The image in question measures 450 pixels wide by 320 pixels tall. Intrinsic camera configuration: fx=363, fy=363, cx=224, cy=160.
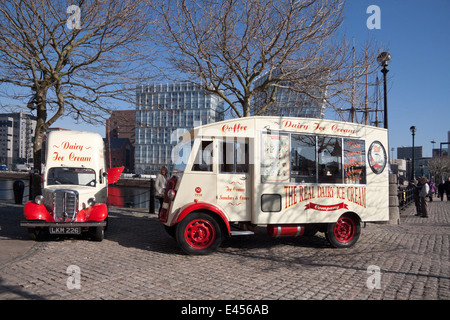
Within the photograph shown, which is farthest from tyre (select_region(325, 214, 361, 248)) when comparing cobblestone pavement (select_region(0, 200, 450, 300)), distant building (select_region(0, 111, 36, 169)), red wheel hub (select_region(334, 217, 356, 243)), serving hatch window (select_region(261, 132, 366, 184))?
distant building (select_region(0, 111, 36, 169))

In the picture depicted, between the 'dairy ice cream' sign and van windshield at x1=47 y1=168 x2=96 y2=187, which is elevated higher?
the 'dairy ice cream' sign

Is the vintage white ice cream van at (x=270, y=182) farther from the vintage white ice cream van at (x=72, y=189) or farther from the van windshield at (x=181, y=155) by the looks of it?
the vintage white ice cream van at (x=72, y=189)

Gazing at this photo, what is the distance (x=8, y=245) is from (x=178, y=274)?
15.0 ft

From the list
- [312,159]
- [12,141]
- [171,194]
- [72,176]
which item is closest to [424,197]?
[312,159]

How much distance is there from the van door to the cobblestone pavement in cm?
98

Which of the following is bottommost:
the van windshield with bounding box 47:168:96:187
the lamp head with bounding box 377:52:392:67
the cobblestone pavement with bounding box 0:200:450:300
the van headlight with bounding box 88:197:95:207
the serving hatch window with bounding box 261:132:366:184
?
the cobblestone pavement with bounding box 0:200:450:300

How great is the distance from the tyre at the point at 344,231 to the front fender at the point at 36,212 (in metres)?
6.61

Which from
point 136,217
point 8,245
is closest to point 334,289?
point 8,245

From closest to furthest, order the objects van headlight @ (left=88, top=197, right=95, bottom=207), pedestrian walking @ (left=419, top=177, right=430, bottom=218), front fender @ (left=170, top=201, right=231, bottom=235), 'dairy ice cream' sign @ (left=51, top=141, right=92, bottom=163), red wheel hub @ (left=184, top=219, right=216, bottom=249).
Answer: front fender @ (left=170, top=201, right=231, bottom=235) → red wheel hub @ (left=184, top=219, right=216, bottom=249) → van headlight @ (left=88, top=197, right=95, bottom=207) → 'dairy ice cream' sign @ (left=51, top=141, right=92, bottom=163) → pedestrian walking @ (left=419, top=177, right=430, bottom=218)

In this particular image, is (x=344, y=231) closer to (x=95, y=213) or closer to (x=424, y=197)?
(x=95, y=213)

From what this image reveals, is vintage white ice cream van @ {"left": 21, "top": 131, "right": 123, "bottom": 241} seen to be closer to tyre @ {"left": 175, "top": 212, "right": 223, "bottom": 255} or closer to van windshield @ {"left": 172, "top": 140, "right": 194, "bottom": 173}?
van windshield @ {"left": 172, "top": 140, "right": 194, "bottom": 173}

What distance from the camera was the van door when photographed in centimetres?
766
